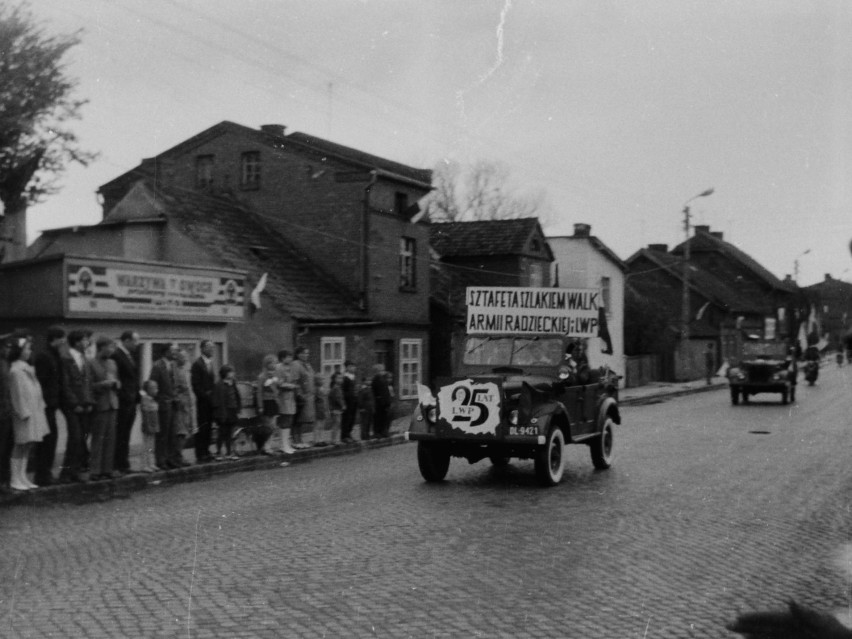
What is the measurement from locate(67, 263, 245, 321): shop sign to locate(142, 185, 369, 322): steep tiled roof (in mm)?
2642

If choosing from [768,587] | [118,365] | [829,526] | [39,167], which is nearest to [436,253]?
[39,167]

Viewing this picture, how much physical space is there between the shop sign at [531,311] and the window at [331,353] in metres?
11.4

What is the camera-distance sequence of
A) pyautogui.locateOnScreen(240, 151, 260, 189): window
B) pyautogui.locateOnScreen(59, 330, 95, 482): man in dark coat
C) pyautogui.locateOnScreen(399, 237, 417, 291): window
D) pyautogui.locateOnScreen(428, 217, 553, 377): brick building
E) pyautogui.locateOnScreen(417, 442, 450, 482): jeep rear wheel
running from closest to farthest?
1. pyautogui.locateOnScreen(59, 330, 95, 482): man in dark coat
2. pyautogui.locateOnScreen(417, 442, 450, 482): jeep rear wheel
3. pyautogui.locateOnScreen(399, 237, 417, 291): window
4. pyautogui.locateOnScreen(240, 151, 260, 189): window
5. pyautogui.locateOnScreen(428, 217, 553, 377): brick building

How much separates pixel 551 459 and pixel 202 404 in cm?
555

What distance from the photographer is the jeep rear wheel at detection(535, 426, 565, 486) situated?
13453 mm

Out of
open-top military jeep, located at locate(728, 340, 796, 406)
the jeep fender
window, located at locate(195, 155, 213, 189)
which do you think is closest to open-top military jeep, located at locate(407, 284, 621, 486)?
the jeep fender

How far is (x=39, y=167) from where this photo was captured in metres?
18.8

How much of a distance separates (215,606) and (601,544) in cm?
382

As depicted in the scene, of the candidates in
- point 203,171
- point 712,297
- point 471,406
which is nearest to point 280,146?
point 203,171

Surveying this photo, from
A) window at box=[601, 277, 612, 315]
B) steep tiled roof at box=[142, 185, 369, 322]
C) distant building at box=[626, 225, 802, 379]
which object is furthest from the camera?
distant building at box=[626, 225, 802, 379]

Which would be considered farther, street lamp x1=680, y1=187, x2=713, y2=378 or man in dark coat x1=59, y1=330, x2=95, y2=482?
street lamp x1=680, y1=187, x2=713, y2=378

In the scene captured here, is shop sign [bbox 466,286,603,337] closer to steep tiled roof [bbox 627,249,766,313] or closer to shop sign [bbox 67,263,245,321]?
shop sign [bbox 67,263,245,321]

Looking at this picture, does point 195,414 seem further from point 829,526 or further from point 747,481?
point 829,526

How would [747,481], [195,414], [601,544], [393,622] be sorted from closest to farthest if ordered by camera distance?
[393,622]
[601,544]
[747,481]
[195,414]
